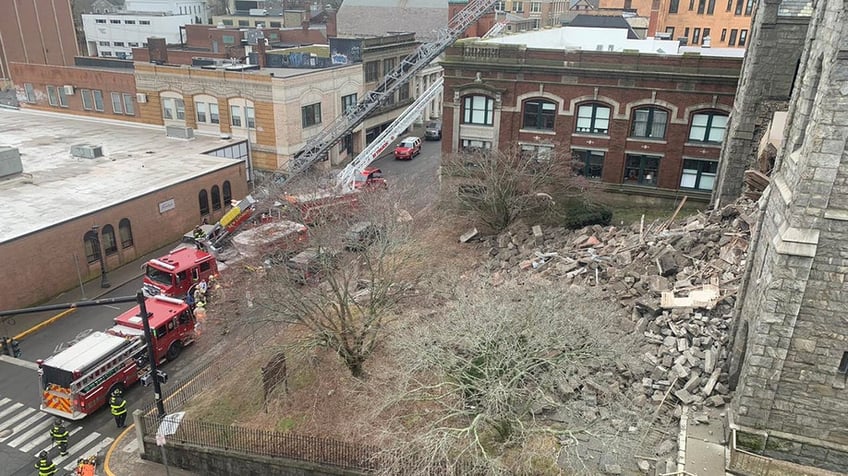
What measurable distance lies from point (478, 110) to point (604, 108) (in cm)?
758

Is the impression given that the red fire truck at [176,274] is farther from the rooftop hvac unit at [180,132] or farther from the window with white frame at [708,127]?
the window with white frame at [708,127]

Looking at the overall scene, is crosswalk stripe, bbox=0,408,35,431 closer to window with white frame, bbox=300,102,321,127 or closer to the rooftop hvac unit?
the rooftop hvac unit

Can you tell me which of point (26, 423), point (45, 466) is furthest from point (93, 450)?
point (26, 423)

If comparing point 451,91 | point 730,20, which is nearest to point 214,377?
point 451,91

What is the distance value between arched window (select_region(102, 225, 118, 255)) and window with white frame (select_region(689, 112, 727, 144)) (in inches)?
1280

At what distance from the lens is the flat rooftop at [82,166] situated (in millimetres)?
28359

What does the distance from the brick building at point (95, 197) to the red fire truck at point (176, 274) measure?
5.32m

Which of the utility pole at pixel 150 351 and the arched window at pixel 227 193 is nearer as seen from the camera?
the utility pole at pixel 150 351

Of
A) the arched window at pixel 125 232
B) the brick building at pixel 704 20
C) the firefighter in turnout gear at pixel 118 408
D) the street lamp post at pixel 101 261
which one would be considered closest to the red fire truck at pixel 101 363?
the firefighter in turnout gear at pixel 118 408

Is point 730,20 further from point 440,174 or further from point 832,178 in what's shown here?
point 832,178

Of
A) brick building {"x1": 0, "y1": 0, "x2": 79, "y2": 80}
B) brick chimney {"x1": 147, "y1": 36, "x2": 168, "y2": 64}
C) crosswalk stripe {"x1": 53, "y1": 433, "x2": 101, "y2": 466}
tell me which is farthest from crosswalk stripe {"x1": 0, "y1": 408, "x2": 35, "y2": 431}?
brick building {"x1": 0, "y1": 0, "x2": 79, "y2": 80}

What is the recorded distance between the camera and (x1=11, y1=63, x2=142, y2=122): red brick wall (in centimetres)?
4684

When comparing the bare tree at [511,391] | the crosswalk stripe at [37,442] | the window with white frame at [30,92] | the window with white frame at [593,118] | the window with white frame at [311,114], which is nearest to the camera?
the bare tree at [511,391]

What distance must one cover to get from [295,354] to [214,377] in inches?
118
